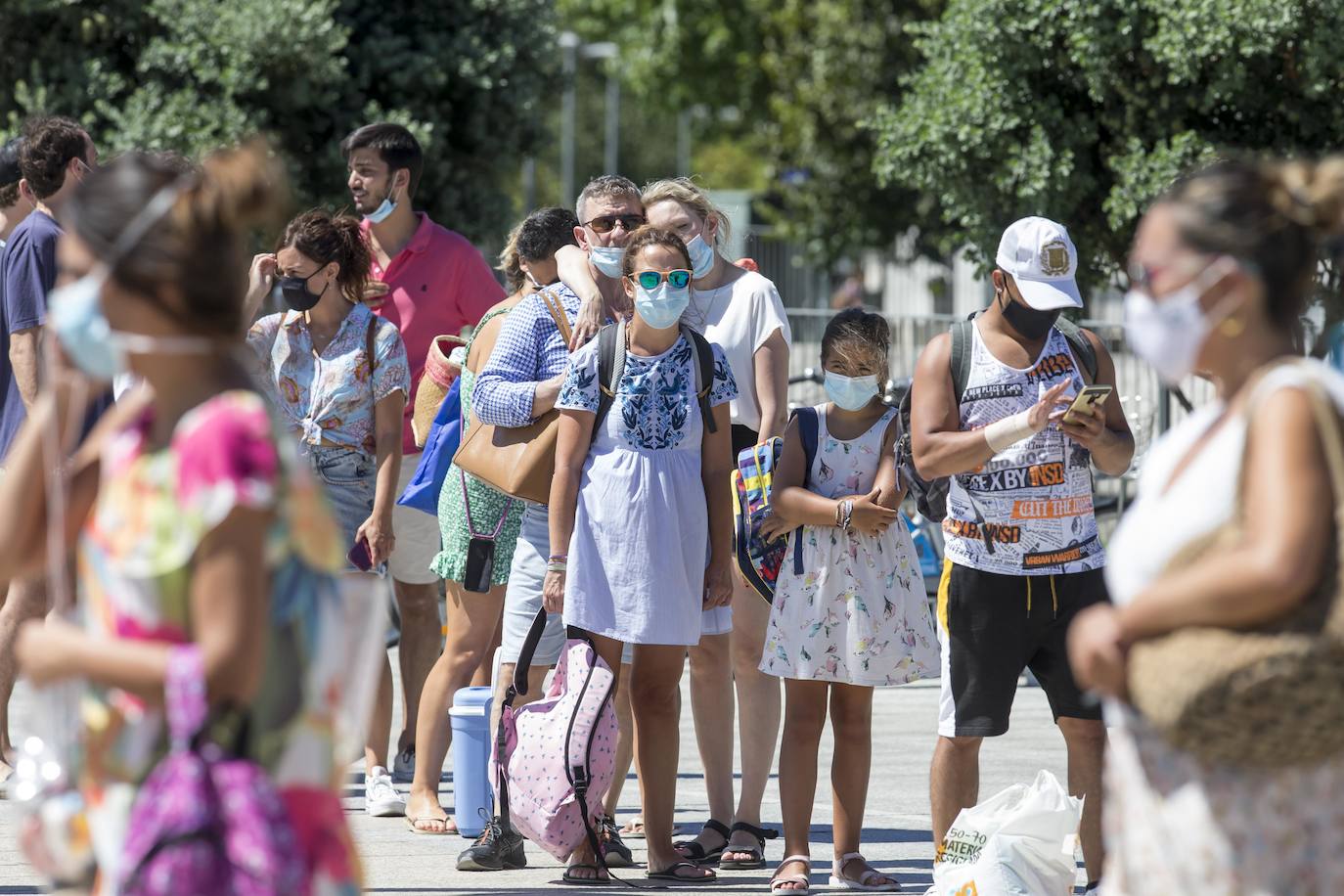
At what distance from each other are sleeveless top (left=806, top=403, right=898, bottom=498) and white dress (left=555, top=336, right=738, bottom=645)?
0.39 meters

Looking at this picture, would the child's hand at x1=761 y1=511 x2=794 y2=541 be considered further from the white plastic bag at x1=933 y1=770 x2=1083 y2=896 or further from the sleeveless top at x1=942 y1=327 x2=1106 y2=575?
the white plastic bag at x1=933 y1=770 x2=1083 y2=896

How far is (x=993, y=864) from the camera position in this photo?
523 centimetres

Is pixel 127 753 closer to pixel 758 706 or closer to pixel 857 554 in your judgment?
pixel 857 554

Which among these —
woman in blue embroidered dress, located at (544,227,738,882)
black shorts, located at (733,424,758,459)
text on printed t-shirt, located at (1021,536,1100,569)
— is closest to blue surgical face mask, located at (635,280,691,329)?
woman in blue embroidered dress, located at (544,227,738,882)

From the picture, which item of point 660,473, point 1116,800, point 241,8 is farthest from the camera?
point 241,8

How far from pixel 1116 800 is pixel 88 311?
1.75m

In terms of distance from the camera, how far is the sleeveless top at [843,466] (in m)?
6.05

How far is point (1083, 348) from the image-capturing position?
18.3 ft

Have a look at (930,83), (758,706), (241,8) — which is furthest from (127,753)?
(241,8)

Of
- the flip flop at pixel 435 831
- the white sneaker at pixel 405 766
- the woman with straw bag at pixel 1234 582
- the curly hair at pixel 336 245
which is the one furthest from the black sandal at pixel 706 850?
the woman with straw bag at pixel 1234 582

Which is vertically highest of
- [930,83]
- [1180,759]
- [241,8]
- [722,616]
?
[241,8]

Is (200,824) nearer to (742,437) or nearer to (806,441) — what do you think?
(806,441)

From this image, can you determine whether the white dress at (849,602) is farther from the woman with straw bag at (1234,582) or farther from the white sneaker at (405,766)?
the woman with straw bag at (1234,582)

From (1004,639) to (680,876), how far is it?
1282 millimetres
